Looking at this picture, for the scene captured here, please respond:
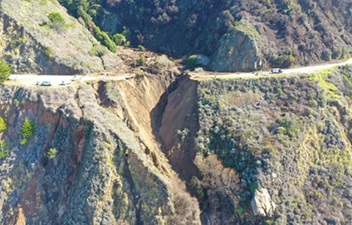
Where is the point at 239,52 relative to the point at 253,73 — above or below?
above

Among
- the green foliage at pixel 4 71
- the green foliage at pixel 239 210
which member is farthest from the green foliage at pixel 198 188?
the green foliage at pixel 4 71

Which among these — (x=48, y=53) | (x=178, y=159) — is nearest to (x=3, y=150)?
(x=48, y=53)

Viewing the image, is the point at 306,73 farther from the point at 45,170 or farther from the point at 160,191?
the point at 45,170

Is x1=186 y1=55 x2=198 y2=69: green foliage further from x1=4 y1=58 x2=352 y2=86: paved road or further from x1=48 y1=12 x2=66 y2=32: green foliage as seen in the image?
x1=48 y1=12 x2=66 y2=32: green foliage

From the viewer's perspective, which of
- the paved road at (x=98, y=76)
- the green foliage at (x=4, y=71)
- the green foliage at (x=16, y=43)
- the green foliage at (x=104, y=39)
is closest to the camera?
the green foliage at (x=4, y=71)

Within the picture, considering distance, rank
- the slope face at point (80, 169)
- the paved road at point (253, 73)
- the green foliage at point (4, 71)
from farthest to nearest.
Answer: the paved road at point (253, 73) < the green foliage at point (4, 71) < the slope face at point (80, 169)

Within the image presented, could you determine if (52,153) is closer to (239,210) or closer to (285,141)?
(239,210)

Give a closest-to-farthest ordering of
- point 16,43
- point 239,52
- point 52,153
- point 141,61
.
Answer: point 52,153
point 16,43
point 239,52
point 141,61

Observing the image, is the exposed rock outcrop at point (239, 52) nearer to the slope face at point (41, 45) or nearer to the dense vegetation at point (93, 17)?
the slope face at point (41, 45)
